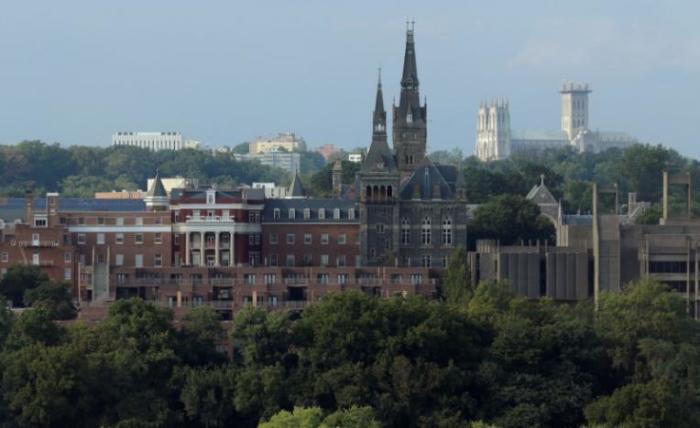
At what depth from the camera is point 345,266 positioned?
142 metres

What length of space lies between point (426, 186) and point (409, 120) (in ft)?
49.1

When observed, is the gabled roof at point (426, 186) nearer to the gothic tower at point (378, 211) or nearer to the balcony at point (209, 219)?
the gothic tower at point (378, 211)

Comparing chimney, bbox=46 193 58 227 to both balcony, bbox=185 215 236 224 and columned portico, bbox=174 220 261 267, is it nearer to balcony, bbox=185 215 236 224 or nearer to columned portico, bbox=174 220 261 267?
columned portico, bbox=174 220 261 267

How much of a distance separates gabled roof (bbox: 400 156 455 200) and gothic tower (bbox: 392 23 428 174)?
1082 cm

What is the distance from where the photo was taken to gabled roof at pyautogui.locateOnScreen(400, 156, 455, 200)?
144 metres

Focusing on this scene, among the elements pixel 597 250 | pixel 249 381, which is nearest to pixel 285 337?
pixel 249 381

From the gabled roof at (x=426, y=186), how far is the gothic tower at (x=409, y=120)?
10816 mm

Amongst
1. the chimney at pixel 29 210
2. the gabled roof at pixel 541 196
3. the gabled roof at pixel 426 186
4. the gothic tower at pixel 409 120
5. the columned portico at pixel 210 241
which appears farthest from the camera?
the gabled roof at pixel 541 196

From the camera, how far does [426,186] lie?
144 meters

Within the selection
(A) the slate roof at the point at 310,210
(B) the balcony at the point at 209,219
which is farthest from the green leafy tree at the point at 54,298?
(A) the slate roof at the point at 310,210

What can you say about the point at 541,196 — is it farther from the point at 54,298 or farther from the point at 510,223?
the point at 54,298

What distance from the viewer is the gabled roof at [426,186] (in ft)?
473

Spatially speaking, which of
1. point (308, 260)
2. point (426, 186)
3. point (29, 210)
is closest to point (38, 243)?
point (29, 210)

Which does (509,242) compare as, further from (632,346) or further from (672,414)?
(672,414)
